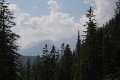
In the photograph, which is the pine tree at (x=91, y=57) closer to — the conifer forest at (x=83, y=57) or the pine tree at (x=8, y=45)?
the conifer forest at (x=83, y=57)

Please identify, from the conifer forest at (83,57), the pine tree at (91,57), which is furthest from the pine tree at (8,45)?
the pine tree at (91,57)

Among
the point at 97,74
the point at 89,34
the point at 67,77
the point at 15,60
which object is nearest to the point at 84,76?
the point at 97,74

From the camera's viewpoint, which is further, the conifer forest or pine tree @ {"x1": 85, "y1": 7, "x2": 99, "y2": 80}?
pine tree @ {"x1": 85, "y1": 7, "x2": 99, "y2": 80}

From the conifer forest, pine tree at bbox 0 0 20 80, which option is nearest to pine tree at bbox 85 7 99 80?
the conifer forest

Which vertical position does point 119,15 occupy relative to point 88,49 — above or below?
above

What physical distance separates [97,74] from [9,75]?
25.2 meters

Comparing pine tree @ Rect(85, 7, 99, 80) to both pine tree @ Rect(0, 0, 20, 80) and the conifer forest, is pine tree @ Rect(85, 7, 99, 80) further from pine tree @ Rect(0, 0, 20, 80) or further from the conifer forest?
pine tree @ Rect(0, 0, 20, 80)

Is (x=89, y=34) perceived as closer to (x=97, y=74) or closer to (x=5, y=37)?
(x=97, y=74)

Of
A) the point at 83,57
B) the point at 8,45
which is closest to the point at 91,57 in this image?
the point at 83,57

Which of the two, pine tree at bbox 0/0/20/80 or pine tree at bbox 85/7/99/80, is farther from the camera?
pine tree at bbox 85/7/99/80

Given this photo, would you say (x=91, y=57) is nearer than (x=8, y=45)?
No

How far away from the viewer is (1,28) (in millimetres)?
34406

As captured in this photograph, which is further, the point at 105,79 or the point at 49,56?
the point at 49,56

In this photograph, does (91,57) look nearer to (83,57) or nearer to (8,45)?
(83,57)
